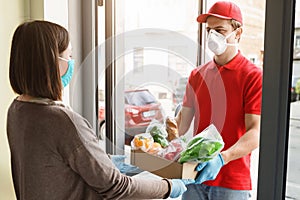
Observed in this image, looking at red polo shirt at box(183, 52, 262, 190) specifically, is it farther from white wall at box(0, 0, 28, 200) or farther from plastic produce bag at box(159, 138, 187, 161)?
white wall at box(0, 0, 28, 200)

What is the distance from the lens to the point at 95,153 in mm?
1132

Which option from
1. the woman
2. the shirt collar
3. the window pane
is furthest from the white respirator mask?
the woman

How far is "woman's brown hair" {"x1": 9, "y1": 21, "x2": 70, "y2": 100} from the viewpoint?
1.16m

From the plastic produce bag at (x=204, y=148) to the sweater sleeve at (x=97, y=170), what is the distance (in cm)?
18

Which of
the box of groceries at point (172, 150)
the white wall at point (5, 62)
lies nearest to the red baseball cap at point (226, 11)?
the box of groceries at point (172, 150)

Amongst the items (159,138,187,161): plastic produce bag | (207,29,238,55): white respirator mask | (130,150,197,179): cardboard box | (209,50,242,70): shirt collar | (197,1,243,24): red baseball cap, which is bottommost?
(130,150,197,179): cardboard box

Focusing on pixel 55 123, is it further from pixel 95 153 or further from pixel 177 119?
pixel 177 119

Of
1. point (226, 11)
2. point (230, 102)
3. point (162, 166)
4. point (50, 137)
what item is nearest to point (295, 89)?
point (230, 102)

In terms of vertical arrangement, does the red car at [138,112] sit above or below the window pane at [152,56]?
below

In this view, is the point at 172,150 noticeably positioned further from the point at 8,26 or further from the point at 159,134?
the point at 8,26

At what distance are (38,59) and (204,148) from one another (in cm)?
59

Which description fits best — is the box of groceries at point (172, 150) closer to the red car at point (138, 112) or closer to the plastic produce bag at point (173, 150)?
the plastic produce bag at point (173, 150)

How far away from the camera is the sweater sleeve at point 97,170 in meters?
1.11

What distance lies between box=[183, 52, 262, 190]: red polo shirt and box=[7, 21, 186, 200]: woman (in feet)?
1.16
